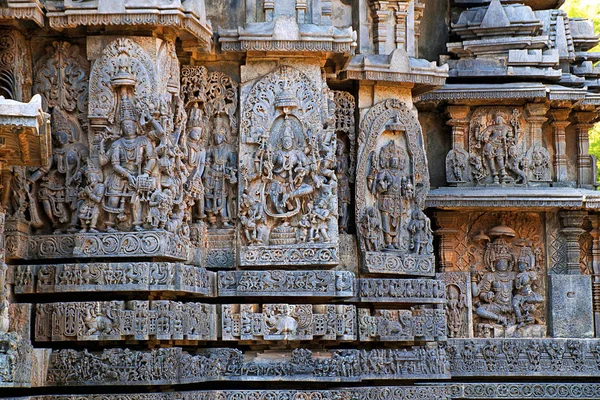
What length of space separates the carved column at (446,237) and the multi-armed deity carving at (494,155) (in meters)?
0.65

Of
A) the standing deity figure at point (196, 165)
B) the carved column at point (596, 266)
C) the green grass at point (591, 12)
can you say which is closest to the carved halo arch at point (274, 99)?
the standing deity figure at point (196, 165)

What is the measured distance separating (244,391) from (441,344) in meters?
4.38

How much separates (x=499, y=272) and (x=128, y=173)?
886 cm

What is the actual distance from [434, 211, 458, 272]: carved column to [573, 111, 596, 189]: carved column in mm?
2477

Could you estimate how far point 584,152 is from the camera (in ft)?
82.3

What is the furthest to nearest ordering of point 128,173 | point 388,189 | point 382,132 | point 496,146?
1. point 496,146
2. point 382,132
3. point 388,189
4. point 128,173

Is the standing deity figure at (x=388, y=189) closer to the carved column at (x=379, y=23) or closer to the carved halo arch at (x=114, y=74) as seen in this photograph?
the carved column at (x=379, y=23)

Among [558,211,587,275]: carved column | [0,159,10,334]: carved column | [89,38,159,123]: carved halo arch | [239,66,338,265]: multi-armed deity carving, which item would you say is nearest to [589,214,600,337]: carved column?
[558,211,587,275]: carved column

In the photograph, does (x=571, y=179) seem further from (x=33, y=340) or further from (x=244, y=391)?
(x=33, y=340)

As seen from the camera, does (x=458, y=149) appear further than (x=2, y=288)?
Yes

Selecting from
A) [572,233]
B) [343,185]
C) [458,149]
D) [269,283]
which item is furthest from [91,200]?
[572,233]

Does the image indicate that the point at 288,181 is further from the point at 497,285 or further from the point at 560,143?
the point at 560,143

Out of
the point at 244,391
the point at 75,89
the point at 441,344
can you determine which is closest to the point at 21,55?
the point at 75,89

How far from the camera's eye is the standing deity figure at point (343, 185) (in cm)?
2092
